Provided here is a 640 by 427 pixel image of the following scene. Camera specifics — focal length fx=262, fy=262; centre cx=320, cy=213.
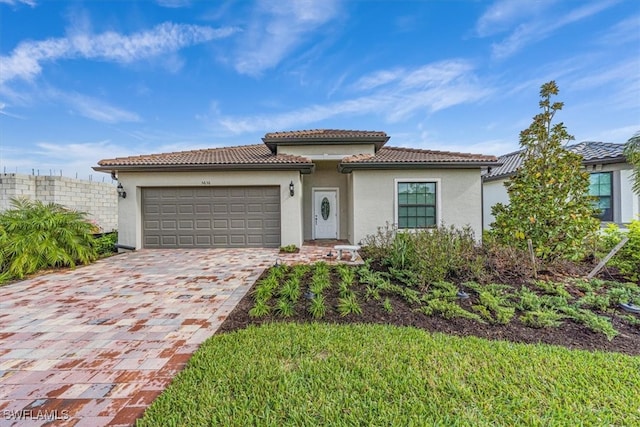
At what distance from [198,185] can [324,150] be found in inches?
210

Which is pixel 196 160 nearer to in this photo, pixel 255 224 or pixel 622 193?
pixel 255 224

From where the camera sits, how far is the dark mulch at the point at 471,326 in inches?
128

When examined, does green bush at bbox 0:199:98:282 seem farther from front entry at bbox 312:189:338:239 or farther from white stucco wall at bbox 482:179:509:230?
white stucco wall at bbox 482:179:509:230

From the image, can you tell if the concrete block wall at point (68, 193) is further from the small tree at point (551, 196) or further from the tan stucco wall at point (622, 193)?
the tan stucco wall at point (622, 193)

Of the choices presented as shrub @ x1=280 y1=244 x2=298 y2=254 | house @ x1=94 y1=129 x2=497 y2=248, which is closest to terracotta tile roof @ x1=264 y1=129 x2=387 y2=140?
house @ x1=94 y1=129 x2=497 y2=248

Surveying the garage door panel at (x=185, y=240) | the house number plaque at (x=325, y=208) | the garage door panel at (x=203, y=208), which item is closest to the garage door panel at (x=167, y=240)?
the garage door panel at (x=185, y=240)

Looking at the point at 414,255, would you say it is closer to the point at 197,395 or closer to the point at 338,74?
the point at 197,395

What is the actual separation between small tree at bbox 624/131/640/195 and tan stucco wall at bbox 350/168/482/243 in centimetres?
418

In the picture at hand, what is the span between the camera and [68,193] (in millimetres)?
11094

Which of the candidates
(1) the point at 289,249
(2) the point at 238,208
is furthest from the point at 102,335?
(2) the point at 238,208

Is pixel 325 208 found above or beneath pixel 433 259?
above

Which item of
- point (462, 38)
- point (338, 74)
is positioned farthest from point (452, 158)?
point (338, 74)

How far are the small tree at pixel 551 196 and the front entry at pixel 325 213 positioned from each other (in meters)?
7.21

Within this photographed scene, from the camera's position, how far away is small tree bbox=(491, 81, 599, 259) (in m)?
5.63
